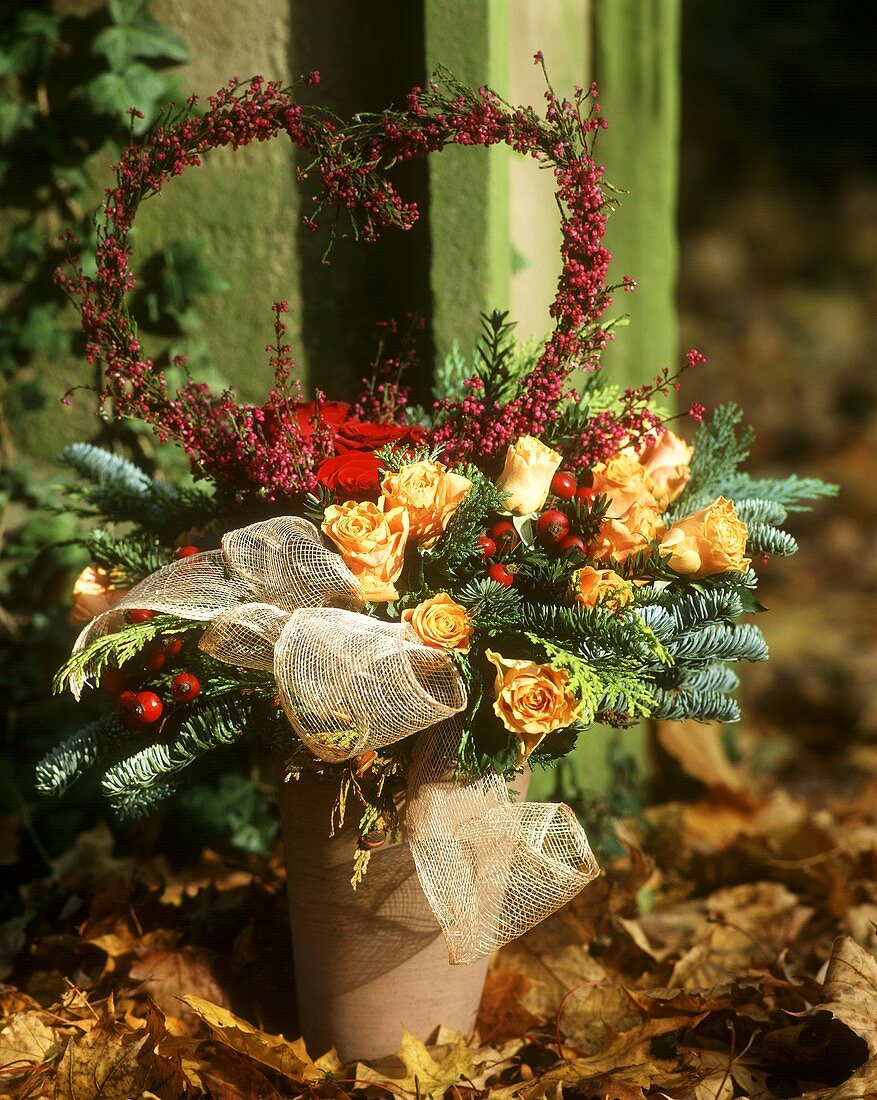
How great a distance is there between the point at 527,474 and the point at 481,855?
1.57 feet

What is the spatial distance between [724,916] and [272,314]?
4.49ft

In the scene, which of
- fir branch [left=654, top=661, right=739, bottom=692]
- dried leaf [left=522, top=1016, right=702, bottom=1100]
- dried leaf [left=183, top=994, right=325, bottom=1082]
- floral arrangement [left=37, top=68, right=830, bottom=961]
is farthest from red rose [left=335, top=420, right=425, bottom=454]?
dried leaf [left=522, top=1016, right=702, bottom=1100]

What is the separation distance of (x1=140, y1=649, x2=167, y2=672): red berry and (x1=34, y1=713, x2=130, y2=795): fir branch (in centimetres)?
10

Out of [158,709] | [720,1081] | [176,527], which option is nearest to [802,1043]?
[720,1081]

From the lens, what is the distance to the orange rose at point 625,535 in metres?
1.40

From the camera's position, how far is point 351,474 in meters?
1.41

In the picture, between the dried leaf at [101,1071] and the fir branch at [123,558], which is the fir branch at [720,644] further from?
the dried leaf at [101,1071]

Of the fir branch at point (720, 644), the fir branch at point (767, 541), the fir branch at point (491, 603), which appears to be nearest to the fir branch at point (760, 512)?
the fir branch at point (767, 541)

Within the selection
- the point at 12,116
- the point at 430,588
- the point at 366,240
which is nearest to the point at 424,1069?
the point at 430,588

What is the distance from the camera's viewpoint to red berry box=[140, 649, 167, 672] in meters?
1.42

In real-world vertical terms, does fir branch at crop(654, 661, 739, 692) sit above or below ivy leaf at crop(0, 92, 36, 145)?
below

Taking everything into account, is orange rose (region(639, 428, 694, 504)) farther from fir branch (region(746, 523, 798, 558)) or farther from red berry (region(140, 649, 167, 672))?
red berry (region(140, 649, 167, 672))

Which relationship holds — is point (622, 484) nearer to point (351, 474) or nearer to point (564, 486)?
point (564, 486)

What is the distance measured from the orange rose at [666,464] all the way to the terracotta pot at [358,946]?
0.60 m
